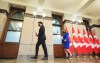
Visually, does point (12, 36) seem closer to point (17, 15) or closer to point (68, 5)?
point (17, 15)

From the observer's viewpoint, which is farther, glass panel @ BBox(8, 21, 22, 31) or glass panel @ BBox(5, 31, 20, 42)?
glass panel @ BBox(8, 21, 22, 31)

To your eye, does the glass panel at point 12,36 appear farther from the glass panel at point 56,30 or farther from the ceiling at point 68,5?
the glass panel at point 56,30

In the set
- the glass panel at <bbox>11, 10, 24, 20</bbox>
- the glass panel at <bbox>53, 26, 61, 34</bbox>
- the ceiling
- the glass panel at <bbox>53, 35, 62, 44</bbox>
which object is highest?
the ceiling

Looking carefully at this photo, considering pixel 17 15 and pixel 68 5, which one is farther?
pixel 68 5

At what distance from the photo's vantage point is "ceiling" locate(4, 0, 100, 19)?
475cm

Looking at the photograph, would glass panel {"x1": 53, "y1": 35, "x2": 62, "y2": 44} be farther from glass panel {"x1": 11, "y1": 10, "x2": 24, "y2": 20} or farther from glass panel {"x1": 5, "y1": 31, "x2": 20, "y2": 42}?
glass panel {"x1": 11, "y1": 10, "x2": 24, "y2": 20}

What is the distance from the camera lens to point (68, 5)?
5.20 meters

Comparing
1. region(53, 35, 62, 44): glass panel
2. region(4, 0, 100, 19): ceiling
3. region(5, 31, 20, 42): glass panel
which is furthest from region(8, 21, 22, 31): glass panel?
region(53, 35, 62, 44): glass panel

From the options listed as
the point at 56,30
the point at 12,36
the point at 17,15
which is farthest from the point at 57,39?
the point at 17,15

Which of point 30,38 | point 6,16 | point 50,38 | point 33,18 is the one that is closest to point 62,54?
point 50,38

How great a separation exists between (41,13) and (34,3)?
0.69 meters

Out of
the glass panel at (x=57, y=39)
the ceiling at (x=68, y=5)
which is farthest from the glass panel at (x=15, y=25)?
the glass panel at (x=57, y=39)

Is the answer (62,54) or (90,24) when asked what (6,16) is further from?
(90,24)

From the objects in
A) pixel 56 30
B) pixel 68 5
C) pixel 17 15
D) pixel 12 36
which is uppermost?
pixel 68 5
